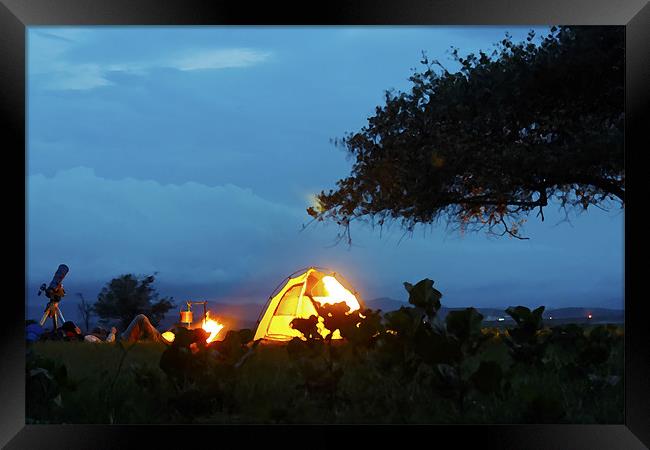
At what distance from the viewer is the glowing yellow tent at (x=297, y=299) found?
8109 millimetres

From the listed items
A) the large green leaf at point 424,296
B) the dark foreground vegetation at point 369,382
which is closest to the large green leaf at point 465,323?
the dark foreground vegetation at point 369,382

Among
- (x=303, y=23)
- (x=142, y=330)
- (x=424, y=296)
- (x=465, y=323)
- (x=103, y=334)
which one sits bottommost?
(x=103, y=334)

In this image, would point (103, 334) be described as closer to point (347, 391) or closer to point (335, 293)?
point (335, 293)

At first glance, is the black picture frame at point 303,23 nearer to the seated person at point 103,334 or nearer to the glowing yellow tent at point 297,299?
the glowing yellow tent at point 297,299

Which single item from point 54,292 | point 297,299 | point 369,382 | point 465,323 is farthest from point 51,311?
point 465,323

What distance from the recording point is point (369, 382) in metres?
4.61

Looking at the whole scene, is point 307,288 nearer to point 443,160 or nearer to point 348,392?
point 443,160

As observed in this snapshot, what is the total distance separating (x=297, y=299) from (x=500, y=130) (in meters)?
2.98

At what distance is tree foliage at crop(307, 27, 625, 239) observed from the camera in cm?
819

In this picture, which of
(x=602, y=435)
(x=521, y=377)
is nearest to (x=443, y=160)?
(x=521, y=377)

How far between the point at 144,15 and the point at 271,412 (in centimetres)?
222

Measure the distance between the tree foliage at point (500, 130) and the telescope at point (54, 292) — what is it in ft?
9.79

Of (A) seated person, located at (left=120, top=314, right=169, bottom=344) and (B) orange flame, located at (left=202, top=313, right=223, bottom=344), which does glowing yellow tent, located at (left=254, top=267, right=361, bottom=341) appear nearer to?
(B) orange flame, located at (left=202, top=313, right=223, bottom=344)

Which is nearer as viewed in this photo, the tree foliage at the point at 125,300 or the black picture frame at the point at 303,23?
the black picture frame at the point at 303,23
